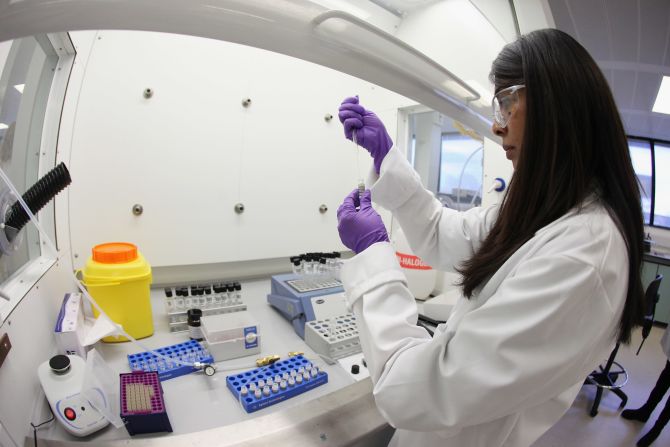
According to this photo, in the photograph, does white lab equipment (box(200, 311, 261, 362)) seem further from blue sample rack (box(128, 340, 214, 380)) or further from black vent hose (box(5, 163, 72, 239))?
black vent hose (box(5, 163, 72, 239))

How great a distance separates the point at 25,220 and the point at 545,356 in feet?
3.73

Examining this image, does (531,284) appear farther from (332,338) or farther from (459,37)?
(459,37)

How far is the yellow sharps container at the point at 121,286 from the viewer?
112 centimetres

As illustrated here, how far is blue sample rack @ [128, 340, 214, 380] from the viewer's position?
98 cm

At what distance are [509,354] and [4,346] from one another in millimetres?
947

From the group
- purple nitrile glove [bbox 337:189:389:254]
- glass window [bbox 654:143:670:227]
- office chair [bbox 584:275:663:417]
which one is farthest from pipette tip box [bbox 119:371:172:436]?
glass window [bbox 654:143:670:227]

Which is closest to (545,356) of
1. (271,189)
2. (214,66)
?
(271,189)

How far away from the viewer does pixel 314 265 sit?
1589 mm

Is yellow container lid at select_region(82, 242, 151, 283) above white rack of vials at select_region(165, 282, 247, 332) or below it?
above

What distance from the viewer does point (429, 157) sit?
2.59 metres

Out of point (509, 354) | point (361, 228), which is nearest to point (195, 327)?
point (361, 228)

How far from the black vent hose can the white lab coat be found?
0.82 m

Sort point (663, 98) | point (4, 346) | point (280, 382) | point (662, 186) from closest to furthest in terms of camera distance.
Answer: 1. point (4, 346)
2. point (280, 382)
3. point (663, 98)
4. point (662, 186)

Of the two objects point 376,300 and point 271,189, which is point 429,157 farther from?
point 376,300
